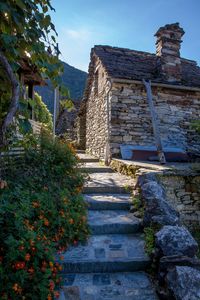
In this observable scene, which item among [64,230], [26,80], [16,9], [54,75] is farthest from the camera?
[26,80]

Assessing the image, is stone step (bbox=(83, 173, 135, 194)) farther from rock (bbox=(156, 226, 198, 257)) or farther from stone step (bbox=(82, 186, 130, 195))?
rock (bbox=(156, 226, 198, 257))

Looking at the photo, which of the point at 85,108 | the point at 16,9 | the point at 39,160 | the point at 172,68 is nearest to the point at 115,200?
the point at 39,160

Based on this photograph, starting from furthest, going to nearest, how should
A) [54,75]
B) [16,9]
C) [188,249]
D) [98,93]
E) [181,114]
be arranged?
[98,93], [181,114], [188,249], [54,75], [16,9]

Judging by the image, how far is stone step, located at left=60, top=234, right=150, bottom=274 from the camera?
325cm

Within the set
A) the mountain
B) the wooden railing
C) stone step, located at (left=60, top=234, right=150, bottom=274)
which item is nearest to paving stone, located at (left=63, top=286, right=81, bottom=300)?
stone step, located at (left=60, top=234, right=150, bottom=274)

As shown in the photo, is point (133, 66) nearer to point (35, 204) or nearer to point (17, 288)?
point (35, 204)

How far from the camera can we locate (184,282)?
2.45m

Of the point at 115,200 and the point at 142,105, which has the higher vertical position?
the point at 142,105

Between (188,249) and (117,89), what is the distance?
628 centimetres

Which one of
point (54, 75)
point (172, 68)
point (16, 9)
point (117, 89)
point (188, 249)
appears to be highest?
point (172, 68)

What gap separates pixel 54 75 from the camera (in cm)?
265

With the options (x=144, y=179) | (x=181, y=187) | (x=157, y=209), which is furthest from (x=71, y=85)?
(x=157, y=209)

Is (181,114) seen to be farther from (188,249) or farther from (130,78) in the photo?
(188,249)

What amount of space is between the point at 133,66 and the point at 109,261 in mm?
7573
